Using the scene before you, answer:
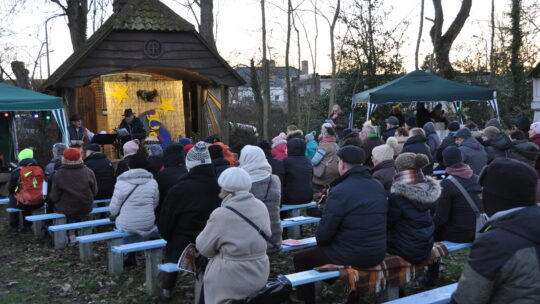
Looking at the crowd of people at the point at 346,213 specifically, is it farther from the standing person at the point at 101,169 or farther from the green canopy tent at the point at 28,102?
the green canopy tent at the point at 28,102

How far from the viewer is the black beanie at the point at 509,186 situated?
2.65 metres

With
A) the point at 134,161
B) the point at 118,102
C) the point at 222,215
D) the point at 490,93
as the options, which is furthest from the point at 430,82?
the point at 222,215

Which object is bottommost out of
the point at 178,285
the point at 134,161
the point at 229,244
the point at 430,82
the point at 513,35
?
the point at 178,285

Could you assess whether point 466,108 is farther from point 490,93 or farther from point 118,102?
point 118,102

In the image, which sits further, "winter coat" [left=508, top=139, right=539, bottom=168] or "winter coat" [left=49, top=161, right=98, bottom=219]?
"winter coat" [left=49, top=161, right=98, bottom=219]

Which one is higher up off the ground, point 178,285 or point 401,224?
point 401,224

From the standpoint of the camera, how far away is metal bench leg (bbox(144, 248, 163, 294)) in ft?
18.3

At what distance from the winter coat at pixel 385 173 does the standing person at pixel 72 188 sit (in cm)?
411

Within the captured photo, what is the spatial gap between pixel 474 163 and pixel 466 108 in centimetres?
1626

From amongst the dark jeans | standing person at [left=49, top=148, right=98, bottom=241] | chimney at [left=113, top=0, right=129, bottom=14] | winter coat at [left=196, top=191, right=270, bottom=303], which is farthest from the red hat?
chimney at [left=113, top=0, right=129, bottom=14]

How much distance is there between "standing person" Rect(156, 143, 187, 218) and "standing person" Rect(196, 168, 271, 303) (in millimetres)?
2451

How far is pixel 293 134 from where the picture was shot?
966 cm

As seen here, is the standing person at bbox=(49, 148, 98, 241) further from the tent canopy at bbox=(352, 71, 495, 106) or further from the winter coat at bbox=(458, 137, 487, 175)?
the tent canopy at bbox=(352, 71, 495, 106)

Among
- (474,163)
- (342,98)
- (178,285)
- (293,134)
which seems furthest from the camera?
(342,98)
